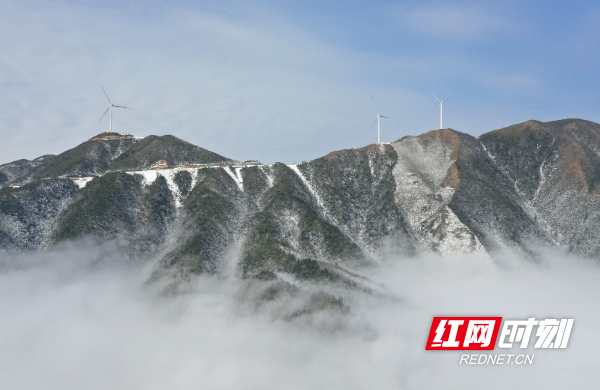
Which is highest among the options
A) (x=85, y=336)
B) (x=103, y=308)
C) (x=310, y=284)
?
(x=310, y=284)

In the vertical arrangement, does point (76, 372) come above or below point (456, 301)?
below

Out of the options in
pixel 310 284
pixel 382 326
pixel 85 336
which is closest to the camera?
pixel 310 284

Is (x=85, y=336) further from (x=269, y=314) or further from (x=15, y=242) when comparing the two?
(x=269, y=314)

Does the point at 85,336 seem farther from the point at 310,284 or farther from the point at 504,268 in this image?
the point at 504,268

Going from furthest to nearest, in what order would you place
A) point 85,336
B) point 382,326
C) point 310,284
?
point 85,336, point 382,326, point 310,284

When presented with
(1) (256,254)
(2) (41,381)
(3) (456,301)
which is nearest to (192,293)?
(1) (256,254)

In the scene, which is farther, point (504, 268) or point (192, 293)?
point (504, 268)
